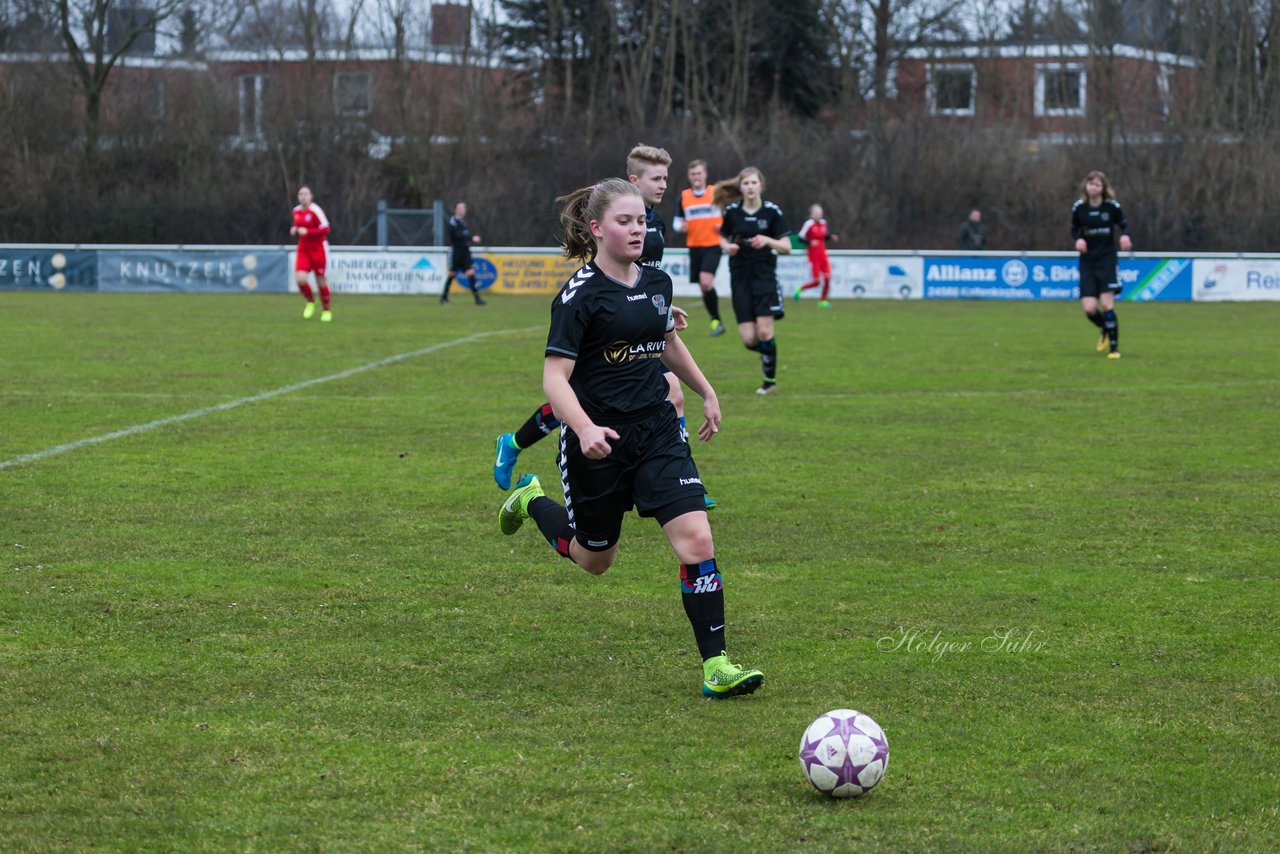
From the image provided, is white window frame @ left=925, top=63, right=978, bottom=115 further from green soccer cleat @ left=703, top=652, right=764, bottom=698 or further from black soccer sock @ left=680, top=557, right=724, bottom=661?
green soccer cleat @ left=703, top=652, right=764, bottom=698

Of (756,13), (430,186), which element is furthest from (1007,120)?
(430,186)

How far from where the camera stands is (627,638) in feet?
19.1

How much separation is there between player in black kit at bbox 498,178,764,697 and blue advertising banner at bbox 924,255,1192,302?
2899cm

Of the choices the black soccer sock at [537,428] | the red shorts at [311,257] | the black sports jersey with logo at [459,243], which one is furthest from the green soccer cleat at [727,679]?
the black sports jersey with logo at [459,243]

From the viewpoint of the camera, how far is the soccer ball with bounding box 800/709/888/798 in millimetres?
4090

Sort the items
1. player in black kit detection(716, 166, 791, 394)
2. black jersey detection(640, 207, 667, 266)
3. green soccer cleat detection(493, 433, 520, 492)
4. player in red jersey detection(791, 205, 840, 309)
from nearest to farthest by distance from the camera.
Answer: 1. green soccer cleat detection(493, 433, 520, 492)
2. black jersey detection(640, 207, 667, 266)
3. player in black kit detection(716, 166, 791, 394)
4. player in red jersey detection(791, 205, 840, 309)

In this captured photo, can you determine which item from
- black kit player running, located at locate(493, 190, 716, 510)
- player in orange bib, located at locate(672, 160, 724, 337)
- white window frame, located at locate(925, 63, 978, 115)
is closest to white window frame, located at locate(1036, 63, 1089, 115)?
white window frame, located at locate(925, 63, 978, 115)

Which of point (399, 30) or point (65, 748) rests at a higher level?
point (399, 30)

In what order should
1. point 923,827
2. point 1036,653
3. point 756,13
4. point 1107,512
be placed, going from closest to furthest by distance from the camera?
point 923,827, point 1036,653, point 1107,512, point 756,13

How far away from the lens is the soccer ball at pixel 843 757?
13.4 feet

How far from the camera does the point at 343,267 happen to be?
34656mm

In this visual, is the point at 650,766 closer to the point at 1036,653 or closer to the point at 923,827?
the point at 923,827

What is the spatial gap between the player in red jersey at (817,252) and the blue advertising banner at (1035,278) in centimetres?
320

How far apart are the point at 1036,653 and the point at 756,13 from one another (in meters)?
45.5
